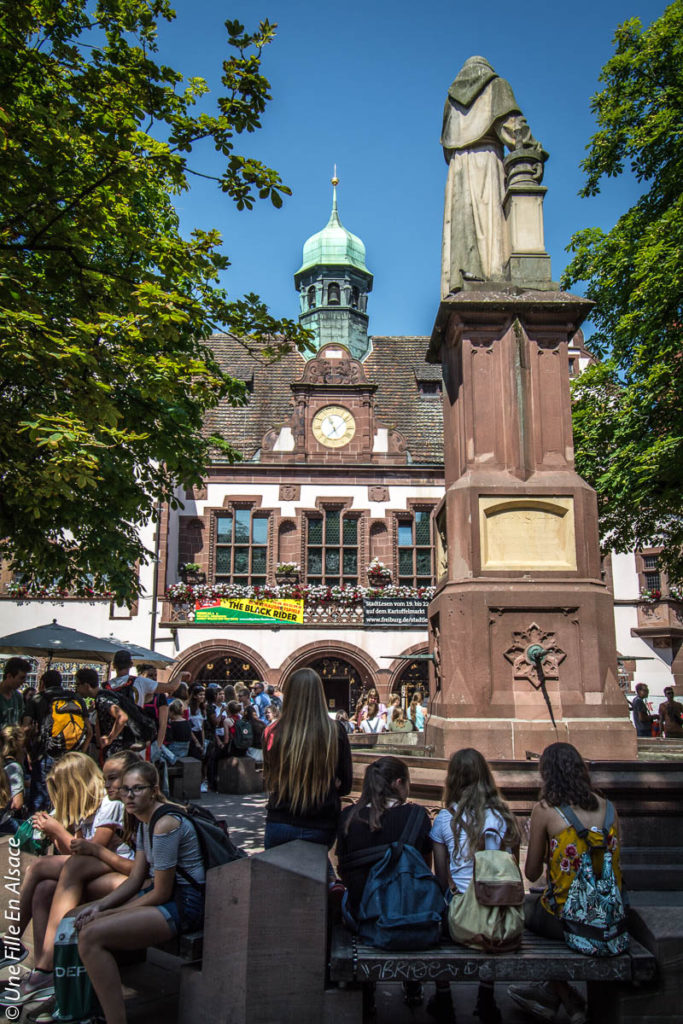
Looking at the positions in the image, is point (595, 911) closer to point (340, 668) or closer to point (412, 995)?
point (412, 995)

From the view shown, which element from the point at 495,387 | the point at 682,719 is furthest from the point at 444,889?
the point at 682,719

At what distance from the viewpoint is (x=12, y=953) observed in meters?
4.35

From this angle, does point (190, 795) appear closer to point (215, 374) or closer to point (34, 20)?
point (215, 374)

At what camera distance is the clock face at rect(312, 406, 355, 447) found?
27.6m

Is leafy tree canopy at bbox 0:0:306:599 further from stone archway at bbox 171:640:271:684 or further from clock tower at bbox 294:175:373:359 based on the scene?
clock tower at bbox 294:175:373:359

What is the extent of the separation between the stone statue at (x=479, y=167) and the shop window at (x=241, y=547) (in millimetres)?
19278

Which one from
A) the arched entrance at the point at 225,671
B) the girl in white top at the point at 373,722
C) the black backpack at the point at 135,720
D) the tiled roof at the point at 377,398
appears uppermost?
the tiled roof at the point at 377,398

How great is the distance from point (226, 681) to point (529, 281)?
20.8 metres

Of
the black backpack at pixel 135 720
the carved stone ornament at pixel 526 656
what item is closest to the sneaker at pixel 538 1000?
the carved stone ornament at pixel 526 656

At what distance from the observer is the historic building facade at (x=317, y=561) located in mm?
25047

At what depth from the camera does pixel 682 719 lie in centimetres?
1238

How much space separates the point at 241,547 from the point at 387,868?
76.9ft

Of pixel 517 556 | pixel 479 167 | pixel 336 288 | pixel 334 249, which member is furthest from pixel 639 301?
pixel 334 249

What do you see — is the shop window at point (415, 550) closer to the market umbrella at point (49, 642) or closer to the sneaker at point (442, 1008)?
the market umbrella at point (49, 642)
